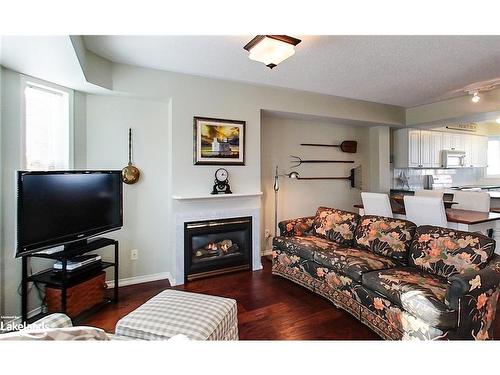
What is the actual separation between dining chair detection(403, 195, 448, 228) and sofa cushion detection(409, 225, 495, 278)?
57cm

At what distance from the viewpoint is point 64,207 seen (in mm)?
2154

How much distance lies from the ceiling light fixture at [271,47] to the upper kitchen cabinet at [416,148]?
12.8 feet

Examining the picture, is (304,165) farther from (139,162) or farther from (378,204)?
(139,162)

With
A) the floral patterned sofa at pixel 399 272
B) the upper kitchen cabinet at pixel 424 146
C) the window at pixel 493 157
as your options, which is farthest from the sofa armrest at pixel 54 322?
the window at pixel 493 157

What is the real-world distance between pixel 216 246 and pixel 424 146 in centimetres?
468

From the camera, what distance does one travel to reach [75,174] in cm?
226

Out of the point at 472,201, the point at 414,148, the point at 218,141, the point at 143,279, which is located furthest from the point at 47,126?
the point at 414,148

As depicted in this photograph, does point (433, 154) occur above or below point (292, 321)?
above

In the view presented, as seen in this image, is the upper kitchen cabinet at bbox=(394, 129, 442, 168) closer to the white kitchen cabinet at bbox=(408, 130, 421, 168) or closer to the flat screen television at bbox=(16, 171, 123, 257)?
the white kitchen cabinet at bbox=(408, 130, 421, 168)

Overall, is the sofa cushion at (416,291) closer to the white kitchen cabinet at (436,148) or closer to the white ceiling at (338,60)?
the white ceiling at (338,60)

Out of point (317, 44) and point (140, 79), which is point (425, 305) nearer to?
point (317, 44)
